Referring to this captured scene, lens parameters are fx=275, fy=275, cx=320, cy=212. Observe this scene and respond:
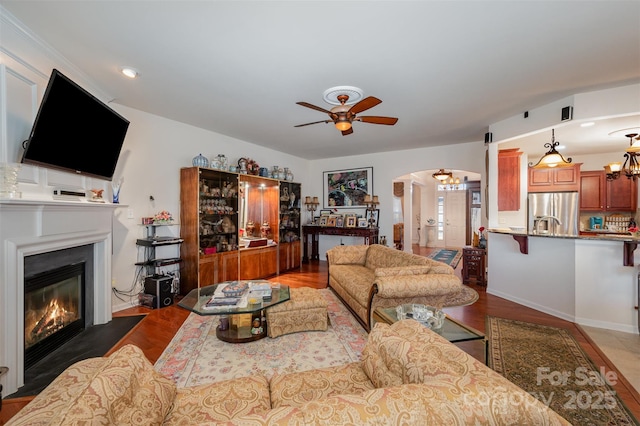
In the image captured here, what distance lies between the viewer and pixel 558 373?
2266 millimetres

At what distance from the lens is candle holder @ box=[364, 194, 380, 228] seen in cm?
638

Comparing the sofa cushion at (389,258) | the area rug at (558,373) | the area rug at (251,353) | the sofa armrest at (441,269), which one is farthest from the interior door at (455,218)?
the area rug at (251,353)

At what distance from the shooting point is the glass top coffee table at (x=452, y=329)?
2020mm

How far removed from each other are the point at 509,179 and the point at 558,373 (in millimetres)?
3397

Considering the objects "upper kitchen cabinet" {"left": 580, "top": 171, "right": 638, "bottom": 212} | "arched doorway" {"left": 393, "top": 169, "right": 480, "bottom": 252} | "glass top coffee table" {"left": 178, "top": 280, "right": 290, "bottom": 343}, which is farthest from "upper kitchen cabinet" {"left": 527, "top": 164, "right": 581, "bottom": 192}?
"glass top coffee table" {"left": 178, "top": 280, "right": 290, "bottom": 343}

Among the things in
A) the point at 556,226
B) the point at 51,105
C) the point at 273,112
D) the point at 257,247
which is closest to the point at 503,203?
the point at 556,226

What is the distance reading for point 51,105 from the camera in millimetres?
2260

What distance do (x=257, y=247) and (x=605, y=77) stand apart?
5.32 m

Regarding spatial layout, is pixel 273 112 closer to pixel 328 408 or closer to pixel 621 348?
pixel 328 408

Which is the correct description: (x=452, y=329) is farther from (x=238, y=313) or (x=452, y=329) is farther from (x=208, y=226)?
(x=208, y=226)

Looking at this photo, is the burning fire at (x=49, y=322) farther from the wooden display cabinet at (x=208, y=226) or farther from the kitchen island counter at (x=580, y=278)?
Answer: the kitchen island counter at (x=580, y=278)

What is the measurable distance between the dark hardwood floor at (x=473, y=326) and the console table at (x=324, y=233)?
2299 millimetres

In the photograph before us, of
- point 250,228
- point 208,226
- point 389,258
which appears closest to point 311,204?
point 250,228

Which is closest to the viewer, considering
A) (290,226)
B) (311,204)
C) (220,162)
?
(220,162)
